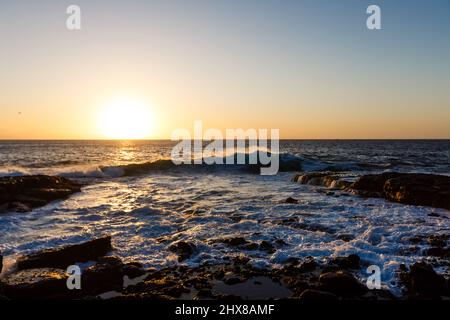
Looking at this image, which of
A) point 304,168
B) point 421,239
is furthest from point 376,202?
point 304,168

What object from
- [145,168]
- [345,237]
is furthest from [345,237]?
[145,168]

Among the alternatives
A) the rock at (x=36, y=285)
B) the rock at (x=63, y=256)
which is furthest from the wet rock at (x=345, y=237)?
the rock at (x=36, y=285)

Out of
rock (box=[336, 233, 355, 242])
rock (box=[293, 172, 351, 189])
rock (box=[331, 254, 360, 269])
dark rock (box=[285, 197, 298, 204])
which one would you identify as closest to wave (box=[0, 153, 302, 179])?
rock (box=[293, 172, 351, 189])

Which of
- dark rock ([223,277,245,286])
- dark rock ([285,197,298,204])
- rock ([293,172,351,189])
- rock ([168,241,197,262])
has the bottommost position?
dark rock ([223,277,245,286])

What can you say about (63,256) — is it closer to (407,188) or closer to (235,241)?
(235,241)

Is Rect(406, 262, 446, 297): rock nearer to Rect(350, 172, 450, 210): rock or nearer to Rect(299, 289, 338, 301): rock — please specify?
Rect(299, 289, 338, 301): rock

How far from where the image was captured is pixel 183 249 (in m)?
9.87

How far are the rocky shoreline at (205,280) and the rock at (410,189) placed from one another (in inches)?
371

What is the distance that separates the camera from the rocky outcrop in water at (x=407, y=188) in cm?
1617

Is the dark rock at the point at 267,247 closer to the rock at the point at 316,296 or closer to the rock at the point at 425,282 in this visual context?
the rock at the point at 316,296

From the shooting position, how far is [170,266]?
8656 mm

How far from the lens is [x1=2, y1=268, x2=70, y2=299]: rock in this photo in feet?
23.0

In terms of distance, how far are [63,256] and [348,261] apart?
6723mm

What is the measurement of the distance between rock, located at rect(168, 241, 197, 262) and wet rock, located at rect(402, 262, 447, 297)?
5053 millimetres
